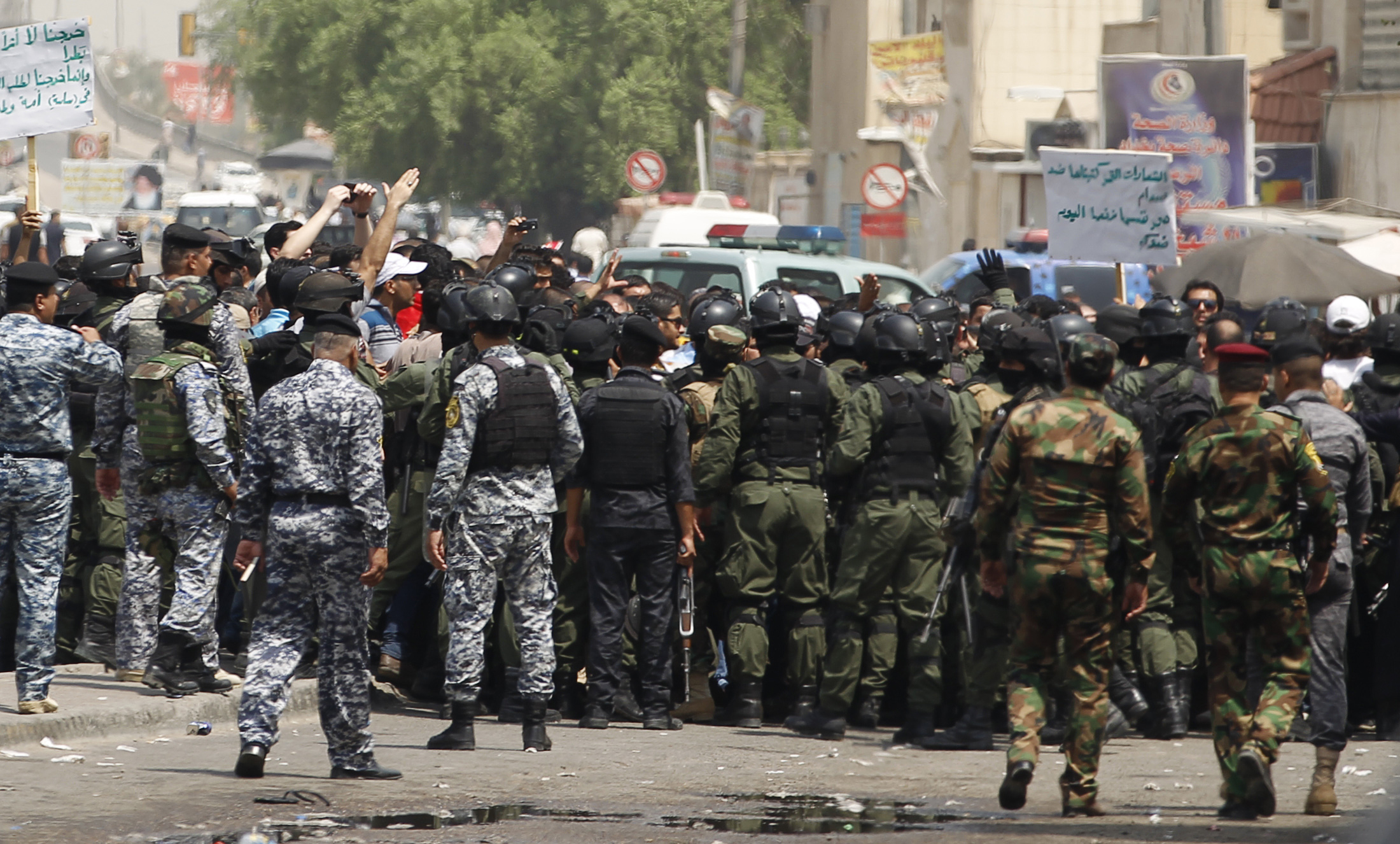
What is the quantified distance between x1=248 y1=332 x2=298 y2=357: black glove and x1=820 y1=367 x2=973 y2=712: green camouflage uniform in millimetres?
2651

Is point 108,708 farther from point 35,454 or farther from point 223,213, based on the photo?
point 223,213

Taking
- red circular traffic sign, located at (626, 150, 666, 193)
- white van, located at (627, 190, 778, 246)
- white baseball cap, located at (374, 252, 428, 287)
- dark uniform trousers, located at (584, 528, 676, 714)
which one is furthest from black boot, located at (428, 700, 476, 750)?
red circular traffic sign, located at (626, 150, 666, 193)

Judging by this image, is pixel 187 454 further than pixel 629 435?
No

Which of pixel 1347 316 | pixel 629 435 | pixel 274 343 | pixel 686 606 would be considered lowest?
pixel 686 606

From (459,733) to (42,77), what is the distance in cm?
567

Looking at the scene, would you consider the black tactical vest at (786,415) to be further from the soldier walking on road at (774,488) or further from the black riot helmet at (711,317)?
the black riot helmet at (711,317)

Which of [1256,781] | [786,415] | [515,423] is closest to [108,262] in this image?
[515,423]

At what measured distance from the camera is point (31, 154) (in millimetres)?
11227

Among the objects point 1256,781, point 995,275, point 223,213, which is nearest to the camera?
point 1256,781

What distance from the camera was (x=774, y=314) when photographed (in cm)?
920

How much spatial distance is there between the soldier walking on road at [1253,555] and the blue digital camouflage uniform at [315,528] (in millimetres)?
3047

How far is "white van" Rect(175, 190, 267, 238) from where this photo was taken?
4000 centimetres

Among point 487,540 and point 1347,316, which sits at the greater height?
point 1347,316

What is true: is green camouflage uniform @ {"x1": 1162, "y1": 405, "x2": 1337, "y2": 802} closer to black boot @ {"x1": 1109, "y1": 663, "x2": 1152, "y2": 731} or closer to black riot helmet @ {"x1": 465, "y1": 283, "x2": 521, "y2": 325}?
black boot @ {"x1": 1109, "y1": 663, "x2": 1152, "y2": 731}
